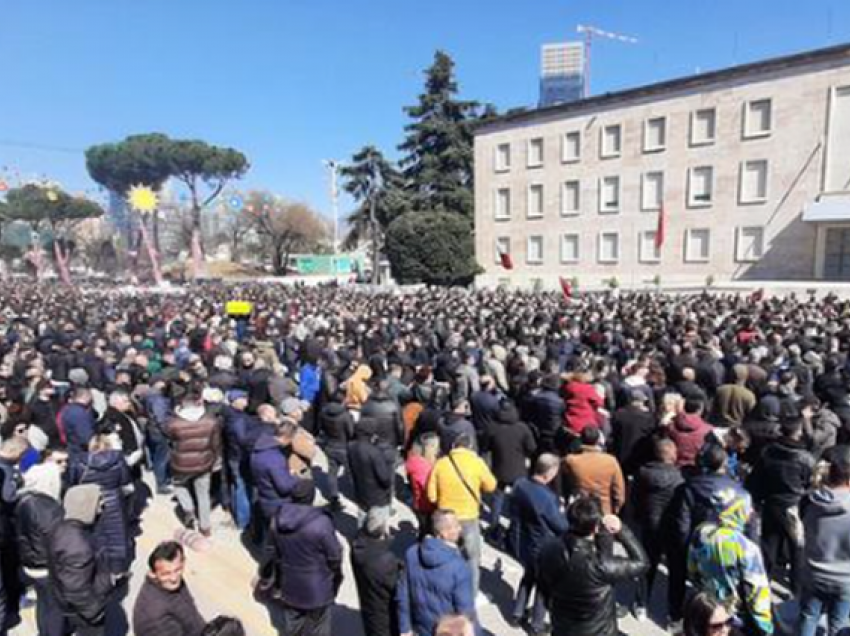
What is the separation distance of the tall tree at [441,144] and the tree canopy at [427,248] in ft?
19.3

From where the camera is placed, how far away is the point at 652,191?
33.1 meters

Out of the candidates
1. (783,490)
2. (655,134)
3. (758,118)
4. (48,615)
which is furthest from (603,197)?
(48,615)

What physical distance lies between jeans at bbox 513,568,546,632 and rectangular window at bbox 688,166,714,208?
31.6 m

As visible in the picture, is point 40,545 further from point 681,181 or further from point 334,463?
point 681,181

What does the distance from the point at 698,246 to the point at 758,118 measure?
7076 millimetres

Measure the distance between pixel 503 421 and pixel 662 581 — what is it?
200 cm

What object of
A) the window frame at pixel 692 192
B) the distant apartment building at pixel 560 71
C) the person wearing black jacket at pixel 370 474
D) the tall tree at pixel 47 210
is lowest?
the person wearing black jacket at pixel 370 474

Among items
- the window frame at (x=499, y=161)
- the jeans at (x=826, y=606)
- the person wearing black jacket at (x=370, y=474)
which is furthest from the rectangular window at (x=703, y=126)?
the jeans at (x=826, y=606)

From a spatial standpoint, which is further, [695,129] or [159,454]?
[695,129]

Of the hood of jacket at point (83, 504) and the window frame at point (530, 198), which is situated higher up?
the window frame at point (530, 198)

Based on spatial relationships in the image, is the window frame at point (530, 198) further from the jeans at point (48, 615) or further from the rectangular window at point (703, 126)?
the jeans at point (48, 615)

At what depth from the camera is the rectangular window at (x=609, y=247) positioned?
34688 mm

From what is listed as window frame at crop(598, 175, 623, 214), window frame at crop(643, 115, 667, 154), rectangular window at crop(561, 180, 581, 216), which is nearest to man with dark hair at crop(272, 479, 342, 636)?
window frame at crop(643, 115, 667, 154)

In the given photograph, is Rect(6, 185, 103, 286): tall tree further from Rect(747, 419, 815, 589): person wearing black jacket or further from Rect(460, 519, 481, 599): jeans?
Rect(747, 419, 815, 589): person wearing black jacket
